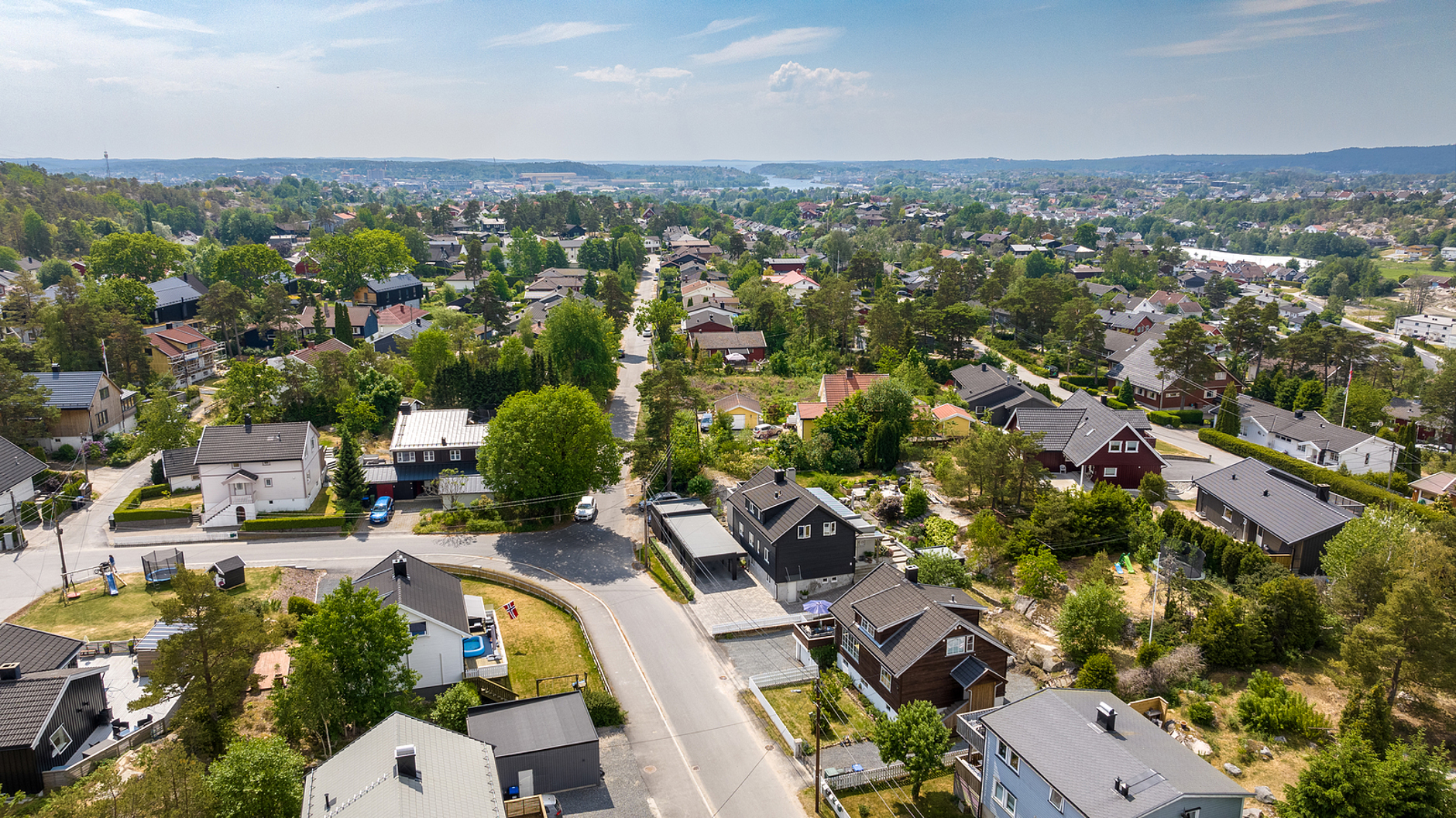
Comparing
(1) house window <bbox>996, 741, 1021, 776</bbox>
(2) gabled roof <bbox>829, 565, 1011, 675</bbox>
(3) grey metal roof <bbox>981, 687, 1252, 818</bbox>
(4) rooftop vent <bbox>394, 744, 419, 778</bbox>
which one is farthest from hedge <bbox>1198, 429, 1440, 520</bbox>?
(4) rooftop vent <bbox>394, 744, 419, 778</bbox>

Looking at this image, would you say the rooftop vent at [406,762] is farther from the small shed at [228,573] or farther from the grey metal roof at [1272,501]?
the grey metal roof at [1272,501]

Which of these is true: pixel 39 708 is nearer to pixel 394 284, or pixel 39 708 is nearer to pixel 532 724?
pixel 532 724

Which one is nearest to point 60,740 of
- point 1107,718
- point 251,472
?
point 251,472

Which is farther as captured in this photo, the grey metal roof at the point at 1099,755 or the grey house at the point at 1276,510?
the grey house at the point at 1276,510

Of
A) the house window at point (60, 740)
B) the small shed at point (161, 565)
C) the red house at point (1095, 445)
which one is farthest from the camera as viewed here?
the red house at point (1095, 445)

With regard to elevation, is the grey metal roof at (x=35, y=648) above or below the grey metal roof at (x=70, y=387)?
below

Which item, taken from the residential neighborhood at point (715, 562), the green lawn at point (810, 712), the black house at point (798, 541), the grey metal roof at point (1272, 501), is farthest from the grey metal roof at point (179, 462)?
the grey metal roof at point (1272, 501)

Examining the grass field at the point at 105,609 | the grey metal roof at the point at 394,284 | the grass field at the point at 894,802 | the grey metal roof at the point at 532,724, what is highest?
the grey metal roof at the point at 394,284

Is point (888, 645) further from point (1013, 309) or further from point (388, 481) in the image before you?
point (1013, 309)
